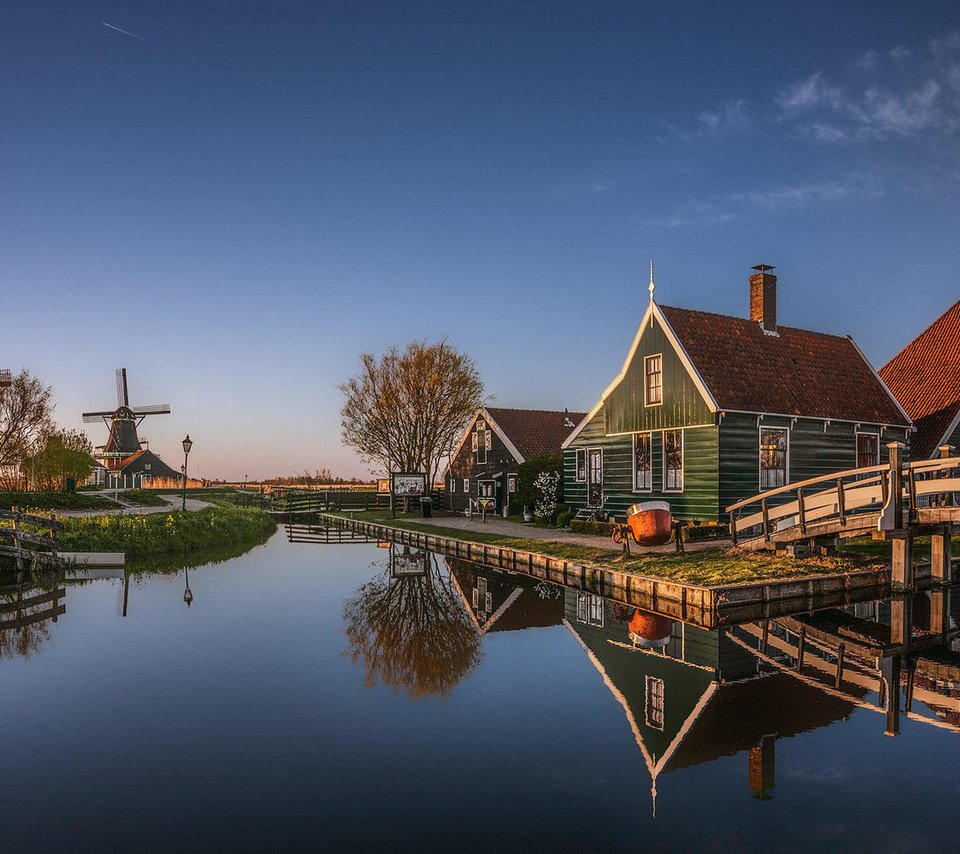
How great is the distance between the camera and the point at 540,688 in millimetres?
10508

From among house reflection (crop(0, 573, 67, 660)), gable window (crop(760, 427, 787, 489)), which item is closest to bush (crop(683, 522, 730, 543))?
gable window (crop(760, 427, 787, 489))

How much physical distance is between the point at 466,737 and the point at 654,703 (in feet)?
8.92

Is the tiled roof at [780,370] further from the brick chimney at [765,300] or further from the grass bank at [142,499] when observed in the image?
the grass bank at [142,499]

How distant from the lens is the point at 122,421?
64.7m

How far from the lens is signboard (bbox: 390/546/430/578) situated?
22.7 meters

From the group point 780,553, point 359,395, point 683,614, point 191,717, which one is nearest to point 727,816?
point 191,717

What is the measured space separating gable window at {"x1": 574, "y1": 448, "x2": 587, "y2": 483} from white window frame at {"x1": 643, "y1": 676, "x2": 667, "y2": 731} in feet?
60.2

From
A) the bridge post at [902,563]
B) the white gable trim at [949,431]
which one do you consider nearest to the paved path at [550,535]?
the bridge post at [902,563]

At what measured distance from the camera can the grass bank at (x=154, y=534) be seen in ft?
82.7

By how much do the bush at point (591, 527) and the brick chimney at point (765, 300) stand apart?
929 centimetres

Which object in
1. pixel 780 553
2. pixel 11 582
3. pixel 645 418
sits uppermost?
pixel 645 418

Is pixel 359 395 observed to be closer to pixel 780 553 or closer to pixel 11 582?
pixel 11 582

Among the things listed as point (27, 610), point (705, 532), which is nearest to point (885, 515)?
point (705, 532)

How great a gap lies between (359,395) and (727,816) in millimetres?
48249
